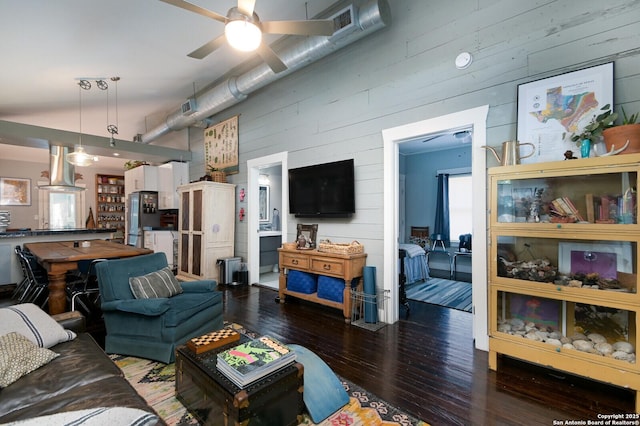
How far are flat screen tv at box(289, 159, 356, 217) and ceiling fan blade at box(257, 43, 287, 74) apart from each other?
139cm

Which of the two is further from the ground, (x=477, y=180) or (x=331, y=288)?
(x=477, y=180)

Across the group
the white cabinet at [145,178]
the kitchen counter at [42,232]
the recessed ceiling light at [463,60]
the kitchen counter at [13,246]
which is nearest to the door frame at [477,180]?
the recessed ceiling light at [463,60]

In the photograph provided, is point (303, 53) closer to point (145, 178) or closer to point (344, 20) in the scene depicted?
point (344, 20)

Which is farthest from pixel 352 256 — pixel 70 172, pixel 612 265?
pixel 70 172

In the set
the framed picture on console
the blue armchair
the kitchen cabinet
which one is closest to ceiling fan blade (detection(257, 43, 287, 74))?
→ the framed picture on console

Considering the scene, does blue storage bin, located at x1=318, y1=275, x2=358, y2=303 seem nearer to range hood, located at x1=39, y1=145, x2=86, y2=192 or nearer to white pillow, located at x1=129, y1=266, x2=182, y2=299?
white pillow, located at x1=129, y1=266, x2=182, y2=299

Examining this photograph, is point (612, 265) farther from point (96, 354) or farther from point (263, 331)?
point (96, 354)

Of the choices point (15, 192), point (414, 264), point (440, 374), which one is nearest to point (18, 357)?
point (440, 374)

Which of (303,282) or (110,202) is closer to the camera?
(303,282)

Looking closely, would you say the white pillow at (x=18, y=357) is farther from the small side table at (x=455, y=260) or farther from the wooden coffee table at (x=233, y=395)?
the small side table at (x=455, y=260)

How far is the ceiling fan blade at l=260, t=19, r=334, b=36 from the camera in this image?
2312mm

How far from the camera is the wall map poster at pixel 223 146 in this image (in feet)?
18.8

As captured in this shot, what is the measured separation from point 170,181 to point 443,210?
20.9ft

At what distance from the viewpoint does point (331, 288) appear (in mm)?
3682
